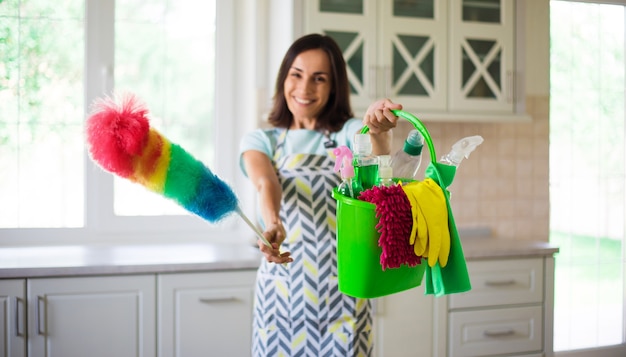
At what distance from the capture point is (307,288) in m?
1.46

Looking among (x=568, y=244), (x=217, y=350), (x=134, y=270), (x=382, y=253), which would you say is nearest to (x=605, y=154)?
(x=568, y=244)

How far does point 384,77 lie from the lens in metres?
2.43

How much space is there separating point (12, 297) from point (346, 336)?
1156 millimetres

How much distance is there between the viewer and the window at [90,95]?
2516 millimetres

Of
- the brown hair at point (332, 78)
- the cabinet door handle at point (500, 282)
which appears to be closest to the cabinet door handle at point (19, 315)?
the brown hair at point (332, 78)

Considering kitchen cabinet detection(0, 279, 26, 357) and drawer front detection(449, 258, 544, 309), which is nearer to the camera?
kitchen cabinet detection(0, 279, 26, 357)

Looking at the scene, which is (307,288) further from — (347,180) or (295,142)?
(347,180)

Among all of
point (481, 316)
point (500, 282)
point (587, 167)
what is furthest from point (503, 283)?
point (587, 167)

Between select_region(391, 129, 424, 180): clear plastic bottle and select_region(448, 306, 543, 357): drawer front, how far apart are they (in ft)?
4.70

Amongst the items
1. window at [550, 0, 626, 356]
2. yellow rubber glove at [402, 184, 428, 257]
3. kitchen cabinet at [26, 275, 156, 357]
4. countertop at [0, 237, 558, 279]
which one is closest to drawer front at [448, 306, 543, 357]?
countertop at [0, 237, 558, 279]

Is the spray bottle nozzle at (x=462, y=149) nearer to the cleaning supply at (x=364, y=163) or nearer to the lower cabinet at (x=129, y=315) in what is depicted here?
the cleaning supply at (x=364, y=163)

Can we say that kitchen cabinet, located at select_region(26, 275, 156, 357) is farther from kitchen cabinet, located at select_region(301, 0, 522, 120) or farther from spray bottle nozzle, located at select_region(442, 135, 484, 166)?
spray bottle nozzle, located at select_region(442, 135, 484, 166)

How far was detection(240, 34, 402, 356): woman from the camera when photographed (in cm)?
145

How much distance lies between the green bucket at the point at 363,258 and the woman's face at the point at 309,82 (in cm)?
55
